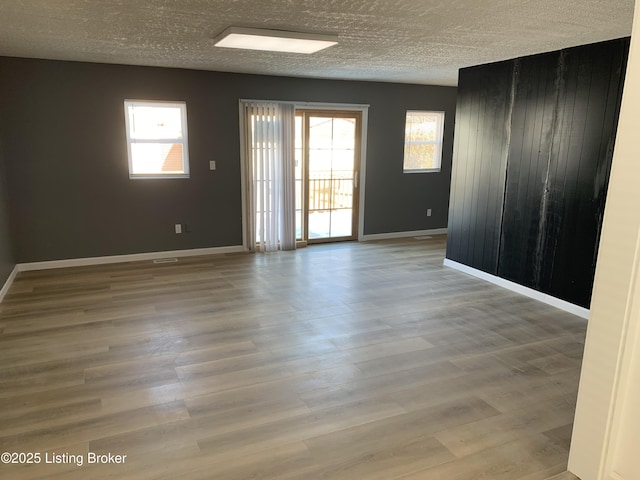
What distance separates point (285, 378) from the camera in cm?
300

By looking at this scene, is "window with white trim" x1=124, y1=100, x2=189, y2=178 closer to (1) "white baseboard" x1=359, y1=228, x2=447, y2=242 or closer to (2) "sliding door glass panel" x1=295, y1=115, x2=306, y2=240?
(2) "sliding door glass panel" x1=295, y1=115, x2=306, y2=240

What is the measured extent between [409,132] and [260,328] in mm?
4677

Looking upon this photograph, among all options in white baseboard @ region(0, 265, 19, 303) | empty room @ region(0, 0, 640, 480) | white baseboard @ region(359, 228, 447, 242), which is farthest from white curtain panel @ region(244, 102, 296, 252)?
white baseboard @ region(0, 265, 19, 303)

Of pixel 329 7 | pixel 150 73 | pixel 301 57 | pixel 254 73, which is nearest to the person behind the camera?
pixel 329 7

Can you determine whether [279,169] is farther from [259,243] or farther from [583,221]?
[583,221]

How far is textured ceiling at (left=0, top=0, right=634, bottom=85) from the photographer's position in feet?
9.39

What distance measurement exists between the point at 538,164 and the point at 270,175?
339 cm

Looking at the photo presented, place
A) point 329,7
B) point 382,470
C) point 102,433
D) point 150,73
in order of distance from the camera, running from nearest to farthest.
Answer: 1. point 382,470
2. point 102,433
3. point 329,7
4. point 150,73

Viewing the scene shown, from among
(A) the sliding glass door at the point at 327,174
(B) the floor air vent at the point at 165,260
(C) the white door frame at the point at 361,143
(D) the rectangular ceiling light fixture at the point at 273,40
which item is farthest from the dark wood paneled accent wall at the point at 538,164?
(B) the floor air vent at the point at 165,260

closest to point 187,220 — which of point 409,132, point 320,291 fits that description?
point 320,291

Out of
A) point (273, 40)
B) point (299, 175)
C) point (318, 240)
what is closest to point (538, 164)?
point (273, 40)

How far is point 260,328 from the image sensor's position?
3.79 m

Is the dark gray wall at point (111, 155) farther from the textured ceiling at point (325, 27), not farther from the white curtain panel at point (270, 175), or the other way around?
the textured ceiling at point (325, 27)

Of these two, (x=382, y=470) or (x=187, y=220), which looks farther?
(x=187, y=220)
